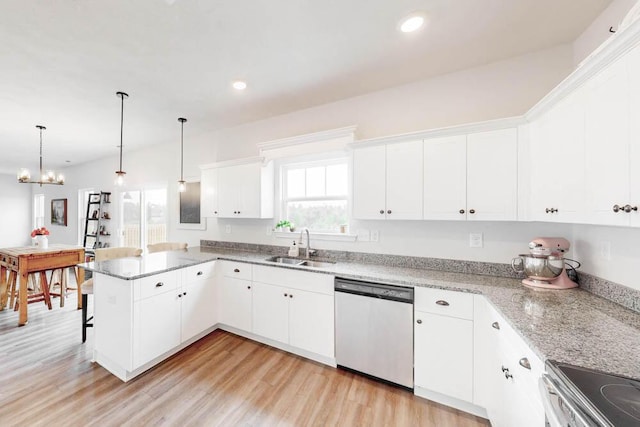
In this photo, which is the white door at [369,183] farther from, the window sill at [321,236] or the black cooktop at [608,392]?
the black cooktop at [608,392]

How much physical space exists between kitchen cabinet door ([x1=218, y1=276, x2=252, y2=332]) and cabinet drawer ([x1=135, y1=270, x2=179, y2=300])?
58cm

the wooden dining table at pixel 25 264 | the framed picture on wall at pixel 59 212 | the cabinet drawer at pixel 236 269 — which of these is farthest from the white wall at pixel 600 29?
the framed picture on wall at pixel 59 212

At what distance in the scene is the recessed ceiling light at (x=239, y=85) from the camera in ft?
8.12

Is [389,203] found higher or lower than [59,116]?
lower

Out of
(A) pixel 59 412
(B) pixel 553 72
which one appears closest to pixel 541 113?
(B) pixel 553 72

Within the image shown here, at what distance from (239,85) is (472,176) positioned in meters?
2.34

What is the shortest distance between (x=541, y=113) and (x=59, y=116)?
5.19 meters

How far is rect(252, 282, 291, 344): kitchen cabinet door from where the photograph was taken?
2.51m

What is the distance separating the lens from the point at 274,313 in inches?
101

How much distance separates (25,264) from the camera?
322cm

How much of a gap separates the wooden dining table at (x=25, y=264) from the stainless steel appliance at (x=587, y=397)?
4.87 meters

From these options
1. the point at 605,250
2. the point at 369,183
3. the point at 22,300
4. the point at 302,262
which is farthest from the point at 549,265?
the point at 22,300

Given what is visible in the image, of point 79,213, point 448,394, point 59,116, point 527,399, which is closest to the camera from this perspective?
point 527,399

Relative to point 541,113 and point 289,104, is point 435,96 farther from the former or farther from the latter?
point 289,104
